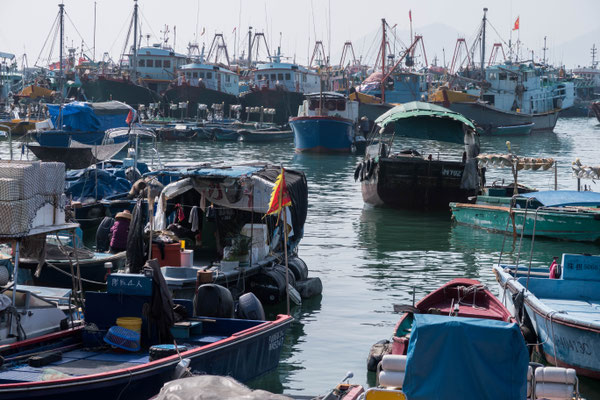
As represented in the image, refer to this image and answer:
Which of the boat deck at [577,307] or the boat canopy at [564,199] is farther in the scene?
the boat canopy at [564,199]

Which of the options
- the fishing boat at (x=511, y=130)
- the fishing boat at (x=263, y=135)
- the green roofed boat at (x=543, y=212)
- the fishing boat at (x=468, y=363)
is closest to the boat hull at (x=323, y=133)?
the fishing boat at (x=263, y=135)

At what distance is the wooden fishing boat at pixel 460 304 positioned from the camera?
13258 mm

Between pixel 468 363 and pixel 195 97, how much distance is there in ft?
218

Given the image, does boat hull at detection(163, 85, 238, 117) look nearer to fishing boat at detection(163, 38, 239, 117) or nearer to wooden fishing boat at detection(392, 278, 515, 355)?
fishing boat at detection(163, 38, 239, 117)

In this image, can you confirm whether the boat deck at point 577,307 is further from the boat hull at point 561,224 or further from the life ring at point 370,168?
the life ring at point 370,168

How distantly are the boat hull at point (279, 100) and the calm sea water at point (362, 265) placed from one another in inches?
1169

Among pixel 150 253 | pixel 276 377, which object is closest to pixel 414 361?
pixel 276 377

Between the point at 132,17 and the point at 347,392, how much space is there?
6881 cm

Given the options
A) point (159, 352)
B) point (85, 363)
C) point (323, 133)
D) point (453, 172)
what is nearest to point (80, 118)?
point (323, 133)

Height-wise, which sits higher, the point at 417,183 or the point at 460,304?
the point at 417,183

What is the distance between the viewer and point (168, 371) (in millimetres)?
10227

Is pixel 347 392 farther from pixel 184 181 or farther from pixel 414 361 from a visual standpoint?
pixel 184 181

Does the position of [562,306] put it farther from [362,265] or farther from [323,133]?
[323,133]

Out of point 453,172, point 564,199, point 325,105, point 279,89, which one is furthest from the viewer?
point 279,89
